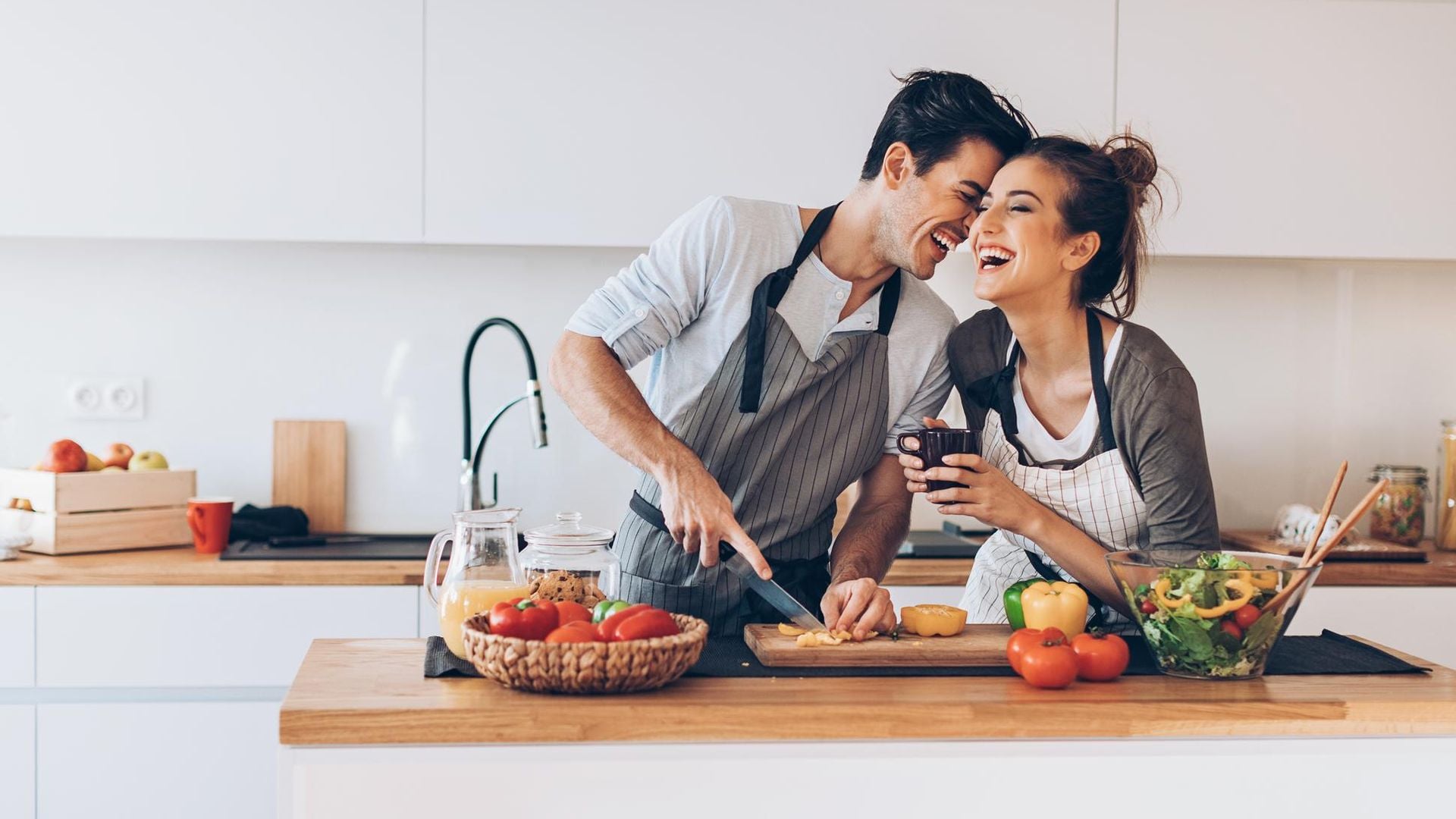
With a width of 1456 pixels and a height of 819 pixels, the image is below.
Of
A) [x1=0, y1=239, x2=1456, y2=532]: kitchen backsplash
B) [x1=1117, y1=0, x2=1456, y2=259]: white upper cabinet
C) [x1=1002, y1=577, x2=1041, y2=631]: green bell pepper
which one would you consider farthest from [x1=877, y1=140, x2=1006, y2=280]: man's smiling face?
[x1=0, y1=239, x2=1456, y2=532]: kitchen backsplash

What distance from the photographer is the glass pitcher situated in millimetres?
1552

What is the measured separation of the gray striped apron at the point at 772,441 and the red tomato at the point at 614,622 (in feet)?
1.89

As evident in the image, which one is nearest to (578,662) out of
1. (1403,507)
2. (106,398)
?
Answer: (106,398)

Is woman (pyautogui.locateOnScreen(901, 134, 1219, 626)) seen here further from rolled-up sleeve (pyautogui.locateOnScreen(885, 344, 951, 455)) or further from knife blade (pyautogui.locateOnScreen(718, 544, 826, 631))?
knife blade (pyautogui.locateOnScreen(718, 544, 826, 631))

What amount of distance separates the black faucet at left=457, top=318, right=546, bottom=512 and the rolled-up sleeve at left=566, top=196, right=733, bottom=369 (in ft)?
2.86

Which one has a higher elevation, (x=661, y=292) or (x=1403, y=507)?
(x=661, y=292)

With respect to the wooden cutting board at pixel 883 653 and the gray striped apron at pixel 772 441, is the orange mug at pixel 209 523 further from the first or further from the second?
the wooden cutting board at pixel 883 653

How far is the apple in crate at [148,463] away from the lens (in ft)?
9.37

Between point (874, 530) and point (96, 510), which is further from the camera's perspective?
point (96, 510)

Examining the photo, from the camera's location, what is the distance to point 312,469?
10.3 feet

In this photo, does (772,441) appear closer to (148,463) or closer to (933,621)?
(933,621)

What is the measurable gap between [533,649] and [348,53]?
6.02ft

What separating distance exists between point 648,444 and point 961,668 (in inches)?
21.4

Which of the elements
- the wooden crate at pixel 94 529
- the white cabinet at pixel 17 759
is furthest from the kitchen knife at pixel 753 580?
the white cabinet at pixel 17 759
